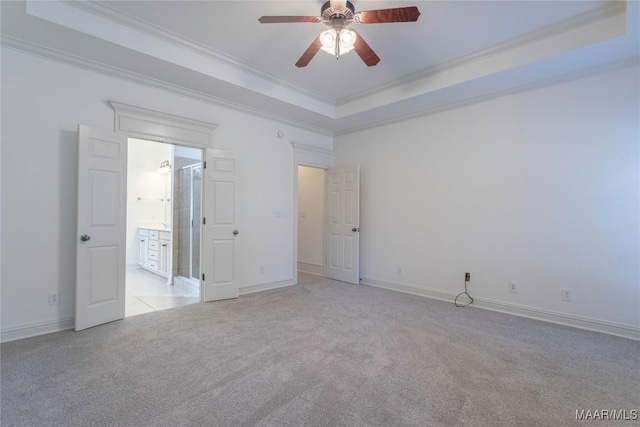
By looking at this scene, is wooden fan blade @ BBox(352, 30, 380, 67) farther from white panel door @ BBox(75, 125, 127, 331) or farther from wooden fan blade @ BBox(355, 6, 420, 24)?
white panel door @ BBox(75, 125, 127, 331)

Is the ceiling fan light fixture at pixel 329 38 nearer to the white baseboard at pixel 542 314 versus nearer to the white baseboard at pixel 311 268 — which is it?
the white baseboard at pixel 542 314

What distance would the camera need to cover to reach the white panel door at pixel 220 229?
163 inches

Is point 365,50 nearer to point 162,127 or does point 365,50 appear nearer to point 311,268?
point 162,127

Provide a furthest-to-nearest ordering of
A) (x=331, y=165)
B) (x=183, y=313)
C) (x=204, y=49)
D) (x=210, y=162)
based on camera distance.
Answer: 1. (x=331, y=165)
2. (x=210, y=162)
3. (x=183, y=313)
4. (x=204, y=49)

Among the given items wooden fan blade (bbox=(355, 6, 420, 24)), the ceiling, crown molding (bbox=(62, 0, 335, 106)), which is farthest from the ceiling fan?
crown molding (bbox=(62, 0, 335, 106))

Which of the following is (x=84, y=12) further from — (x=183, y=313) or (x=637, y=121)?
(x=637, y=121)

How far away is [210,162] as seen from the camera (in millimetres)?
4156

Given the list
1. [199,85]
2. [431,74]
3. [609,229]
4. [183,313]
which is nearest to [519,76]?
[431,74]

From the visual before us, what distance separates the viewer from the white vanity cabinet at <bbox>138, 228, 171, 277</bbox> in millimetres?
5441

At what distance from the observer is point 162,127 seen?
375cm

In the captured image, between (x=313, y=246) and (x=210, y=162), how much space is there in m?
2.89

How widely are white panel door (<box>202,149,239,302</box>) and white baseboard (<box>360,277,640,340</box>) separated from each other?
2681 millimetres

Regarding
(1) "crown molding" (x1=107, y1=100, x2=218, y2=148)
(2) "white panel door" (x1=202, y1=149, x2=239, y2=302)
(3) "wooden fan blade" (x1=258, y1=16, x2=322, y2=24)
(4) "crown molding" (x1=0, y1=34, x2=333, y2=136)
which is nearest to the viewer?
(3) "wooden fan blade" (x1=258, y1=16, x2=322, y2=24)

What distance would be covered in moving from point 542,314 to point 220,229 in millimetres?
4206
